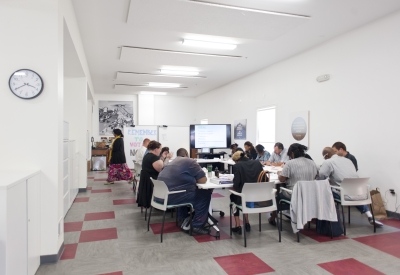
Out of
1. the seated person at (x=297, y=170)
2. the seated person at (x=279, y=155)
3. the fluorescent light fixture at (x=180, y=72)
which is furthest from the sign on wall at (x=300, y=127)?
the fluorescent light fixture at (x=180, y=72)

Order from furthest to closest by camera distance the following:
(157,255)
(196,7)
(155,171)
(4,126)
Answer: (155,171) → (196,7) → (157,255) → (4,126)

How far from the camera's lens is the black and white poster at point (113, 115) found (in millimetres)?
12430

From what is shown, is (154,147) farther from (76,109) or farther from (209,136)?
(209,136)

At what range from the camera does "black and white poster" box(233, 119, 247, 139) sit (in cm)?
905

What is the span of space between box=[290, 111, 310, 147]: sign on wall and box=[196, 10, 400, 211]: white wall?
0.13 meters

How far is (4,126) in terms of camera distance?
280cm

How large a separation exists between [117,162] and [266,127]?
13.9ft

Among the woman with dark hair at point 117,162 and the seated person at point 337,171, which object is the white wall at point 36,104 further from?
the woman with dark hair at point 117,162

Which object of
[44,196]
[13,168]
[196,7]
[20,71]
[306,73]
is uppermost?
[196,7]

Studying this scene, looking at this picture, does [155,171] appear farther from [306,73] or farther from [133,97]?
[133,97]

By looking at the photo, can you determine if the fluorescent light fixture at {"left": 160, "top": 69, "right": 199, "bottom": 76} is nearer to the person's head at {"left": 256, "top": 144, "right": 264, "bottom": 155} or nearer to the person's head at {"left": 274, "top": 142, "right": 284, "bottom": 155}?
the person's head at {"left": 256, "top": 144, "right": 264, "bottom": 155}

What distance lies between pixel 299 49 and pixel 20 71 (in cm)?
541

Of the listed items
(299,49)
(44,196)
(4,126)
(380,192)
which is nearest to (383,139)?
(380,192)

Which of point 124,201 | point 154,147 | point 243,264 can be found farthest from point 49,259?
point 124,201
